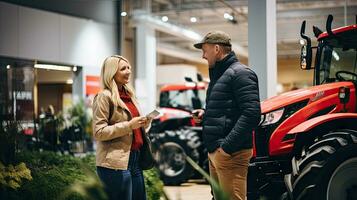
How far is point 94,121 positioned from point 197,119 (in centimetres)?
87

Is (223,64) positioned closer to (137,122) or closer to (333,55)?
(137,122)

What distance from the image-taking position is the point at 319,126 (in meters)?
5.09

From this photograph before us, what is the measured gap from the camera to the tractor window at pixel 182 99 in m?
11.4

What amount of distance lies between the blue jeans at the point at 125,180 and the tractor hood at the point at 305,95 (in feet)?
6.12

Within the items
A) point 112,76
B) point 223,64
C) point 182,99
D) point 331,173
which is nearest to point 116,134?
point 112,76

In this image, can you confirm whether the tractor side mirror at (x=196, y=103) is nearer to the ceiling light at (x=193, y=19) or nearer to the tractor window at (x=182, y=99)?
the tractor window at (x=182, y=99)

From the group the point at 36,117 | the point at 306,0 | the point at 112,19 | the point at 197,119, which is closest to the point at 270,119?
the point at 197,119

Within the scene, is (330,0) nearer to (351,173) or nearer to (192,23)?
(351,173)

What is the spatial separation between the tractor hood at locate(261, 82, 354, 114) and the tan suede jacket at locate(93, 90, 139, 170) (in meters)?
1.94

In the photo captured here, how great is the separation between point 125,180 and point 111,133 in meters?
0.31

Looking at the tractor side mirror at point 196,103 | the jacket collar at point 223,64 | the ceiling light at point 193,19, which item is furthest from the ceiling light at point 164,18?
the jacket collar at point 223,64

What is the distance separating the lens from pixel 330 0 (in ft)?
30.5

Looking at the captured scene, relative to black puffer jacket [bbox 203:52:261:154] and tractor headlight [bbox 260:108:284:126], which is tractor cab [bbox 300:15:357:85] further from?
black puffer jacket [bbox 203:52:261:154]

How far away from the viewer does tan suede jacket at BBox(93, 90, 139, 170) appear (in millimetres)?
3967
